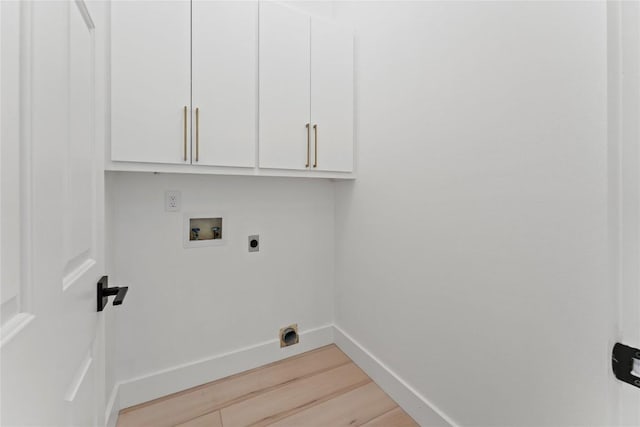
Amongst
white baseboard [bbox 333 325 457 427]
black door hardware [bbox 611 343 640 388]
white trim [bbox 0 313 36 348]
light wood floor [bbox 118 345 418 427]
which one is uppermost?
white trim [bbox 0 313 36 348]

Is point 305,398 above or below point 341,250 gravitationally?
below

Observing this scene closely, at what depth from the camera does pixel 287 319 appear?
6.35ft

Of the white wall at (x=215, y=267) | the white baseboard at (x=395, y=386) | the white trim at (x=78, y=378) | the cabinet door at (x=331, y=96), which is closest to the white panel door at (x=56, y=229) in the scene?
the white trim at (x=78, y=378)

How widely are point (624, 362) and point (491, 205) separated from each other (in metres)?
0.62

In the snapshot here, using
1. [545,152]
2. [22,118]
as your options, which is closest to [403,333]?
[545,152]

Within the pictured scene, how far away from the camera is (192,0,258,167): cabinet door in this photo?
133cm

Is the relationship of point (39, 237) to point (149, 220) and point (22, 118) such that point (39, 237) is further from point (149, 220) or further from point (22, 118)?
point (149, 220)

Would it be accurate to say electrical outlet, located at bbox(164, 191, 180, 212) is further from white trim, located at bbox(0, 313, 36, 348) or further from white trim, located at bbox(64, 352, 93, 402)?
white trim, located at bbox(0, 313, 36, 348)

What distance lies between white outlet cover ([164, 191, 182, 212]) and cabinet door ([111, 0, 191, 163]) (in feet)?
1.09

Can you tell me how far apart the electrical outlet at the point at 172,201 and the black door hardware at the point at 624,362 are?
5.88 feet

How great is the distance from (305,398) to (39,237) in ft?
5.06

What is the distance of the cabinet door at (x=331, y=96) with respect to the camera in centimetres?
165

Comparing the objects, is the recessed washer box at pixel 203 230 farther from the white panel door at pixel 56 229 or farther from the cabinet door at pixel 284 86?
the white panel door at pixel 56 229

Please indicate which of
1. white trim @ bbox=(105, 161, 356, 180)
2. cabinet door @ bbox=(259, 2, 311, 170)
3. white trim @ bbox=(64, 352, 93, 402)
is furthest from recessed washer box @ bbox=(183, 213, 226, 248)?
white trim @ bbox=(64, 352, 93, 402)
